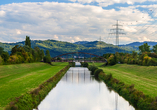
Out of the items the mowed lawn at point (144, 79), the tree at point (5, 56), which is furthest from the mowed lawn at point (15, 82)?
the mowed lawn at point (144, 79)

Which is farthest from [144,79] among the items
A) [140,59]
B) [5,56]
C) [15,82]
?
[5,56]

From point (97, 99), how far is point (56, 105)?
6660 millimetres

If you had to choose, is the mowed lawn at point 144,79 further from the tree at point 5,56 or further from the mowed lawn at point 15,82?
the tree at point 5,56

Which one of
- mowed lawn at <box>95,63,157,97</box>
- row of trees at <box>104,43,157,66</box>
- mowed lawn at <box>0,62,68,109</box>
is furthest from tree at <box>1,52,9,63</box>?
row of trees at <box>104,43,157,66</box>

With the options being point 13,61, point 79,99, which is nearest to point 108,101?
point 79,99

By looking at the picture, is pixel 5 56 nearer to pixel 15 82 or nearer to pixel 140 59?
pixel 15 82

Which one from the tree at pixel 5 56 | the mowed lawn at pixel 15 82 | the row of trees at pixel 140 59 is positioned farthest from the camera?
the row of trees at pixel 140 59

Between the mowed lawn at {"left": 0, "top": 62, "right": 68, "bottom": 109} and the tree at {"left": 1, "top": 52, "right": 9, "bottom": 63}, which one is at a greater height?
the tree at {"left": 1, "top": 52, "right": 9, "bottom": 63}

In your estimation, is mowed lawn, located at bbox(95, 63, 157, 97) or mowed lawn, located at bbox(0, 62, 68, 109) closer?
mowed lawn, located at bbox(0, 62, 68, 109)

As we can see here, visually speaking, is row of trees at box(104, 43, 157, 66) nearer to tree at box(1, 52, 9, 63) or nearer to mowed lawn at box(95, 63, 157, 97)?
mowed lawn at box(95, 63, 157, 97)

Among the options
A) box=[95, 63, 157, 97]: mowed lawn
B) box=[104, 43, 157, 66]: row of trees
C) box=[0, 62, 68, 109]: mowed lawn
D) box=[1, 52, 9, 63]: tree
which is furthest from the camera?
box=[104, 43, 157, 66]: row of trees

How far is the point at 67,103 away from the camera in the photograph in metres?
24.5

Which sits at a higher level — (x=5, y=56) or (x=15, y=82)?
(x=5, y=56)

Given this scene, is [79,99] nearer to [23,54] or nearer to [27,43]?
[23,54]
